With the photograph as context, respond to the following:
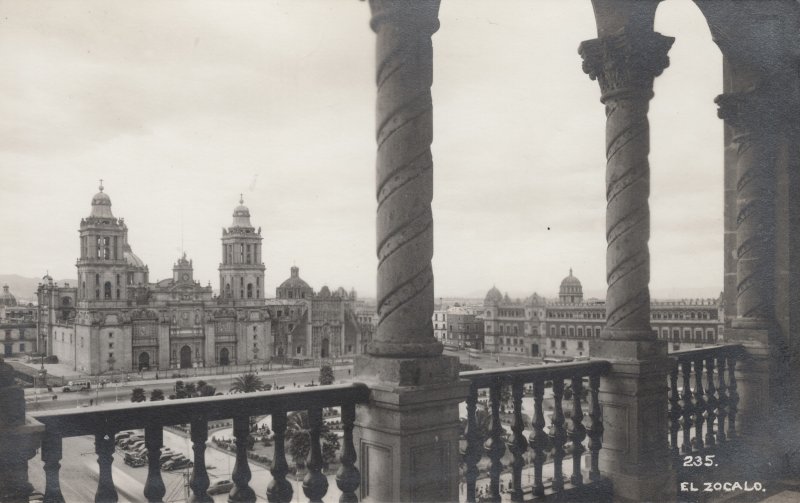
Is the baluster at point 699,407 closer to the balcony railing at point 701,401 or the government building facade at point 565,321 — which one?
the balcony railing at point 701,401

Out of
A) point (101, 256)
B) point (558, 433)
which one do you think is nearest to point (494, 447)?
point (558, 433)

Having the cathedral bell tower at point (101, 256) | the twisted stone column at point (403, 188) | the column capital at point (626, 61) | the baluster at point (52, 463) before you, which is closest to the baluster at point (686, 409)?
the column capital at point (626, 61)

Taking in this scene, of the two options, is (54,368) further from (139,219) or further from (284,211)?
(284,211)

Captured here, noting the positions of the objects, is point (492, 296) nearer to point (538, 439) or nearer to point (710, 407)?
point (710, 407)

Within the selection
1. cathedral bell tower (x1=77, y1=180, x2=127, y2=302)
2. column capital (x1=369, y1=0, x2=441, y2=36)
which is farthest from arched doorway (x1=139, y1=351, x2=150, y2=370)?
column capital (x1=369, y1=0, x2=441, y2=36)

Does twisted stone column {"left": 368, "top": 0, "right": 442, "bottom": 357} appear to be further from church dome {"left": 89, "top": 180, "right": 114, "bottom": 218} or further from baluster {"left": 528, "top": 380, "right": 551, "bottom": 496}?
church dome {"left": 89, "top": 180, "right": 114, "bottom": 218}
